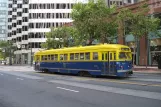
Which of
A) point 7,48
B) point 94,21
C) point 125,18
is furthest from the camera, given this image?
point 7,48

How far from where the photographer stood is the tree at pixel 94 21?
4019cm

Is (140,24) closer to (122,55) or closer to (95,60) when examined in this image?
(95,60)

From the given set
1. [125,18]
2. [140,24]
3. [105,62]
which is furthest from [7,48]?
[105,62]

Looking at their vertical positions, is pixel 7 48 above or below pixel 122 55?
above

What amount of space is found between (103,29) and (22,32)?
67.9 m

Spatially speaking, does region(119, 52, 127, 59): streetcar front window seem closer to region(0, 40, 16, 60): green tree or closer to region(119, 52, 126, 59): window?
region(119, 52, 126, 59): window

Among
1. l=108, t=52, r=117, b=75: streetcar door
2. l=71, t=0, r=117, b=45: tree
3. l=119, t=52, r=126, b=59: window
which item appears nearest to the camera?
l=108, t=52, r=117, b=75: streetcar door

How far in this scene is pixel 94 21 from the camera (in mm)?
39844

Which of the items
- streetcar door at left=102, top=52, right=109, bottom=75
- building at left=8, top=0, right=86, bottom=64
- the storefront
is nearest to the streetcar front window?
streetcar door at left=102, top=52, right=109, bottom=75

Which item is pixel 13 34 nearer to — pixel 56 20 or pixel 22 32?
pixel 22 32

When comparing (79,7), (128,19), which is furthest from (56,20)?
(128,19)

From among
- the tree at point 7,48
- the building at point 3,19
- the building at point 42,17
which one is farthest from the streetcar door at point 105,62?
the building at point 3,19

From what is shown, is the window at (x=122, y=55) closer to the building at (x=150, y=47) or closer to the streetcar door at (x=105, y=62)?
the streetcar door at (x=105, y=62)

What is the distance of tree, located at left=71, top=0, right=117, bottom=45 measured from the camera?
4019cm
